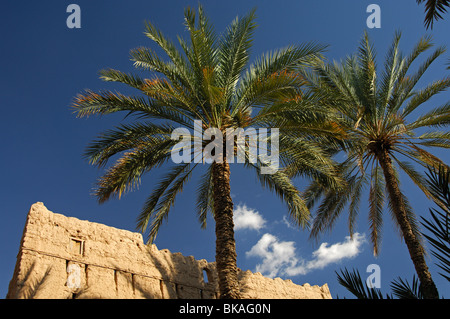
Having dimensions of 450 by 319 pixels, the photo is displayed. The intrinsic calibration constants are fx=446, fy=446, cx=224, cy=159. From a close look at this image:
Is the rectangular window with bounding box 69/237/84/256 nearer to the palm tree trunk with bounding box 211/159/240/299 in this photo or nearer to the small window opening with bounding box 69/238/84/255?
the small window opening with bounding box 69/238/84/255

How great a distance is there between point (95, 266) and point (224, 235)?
118 inches

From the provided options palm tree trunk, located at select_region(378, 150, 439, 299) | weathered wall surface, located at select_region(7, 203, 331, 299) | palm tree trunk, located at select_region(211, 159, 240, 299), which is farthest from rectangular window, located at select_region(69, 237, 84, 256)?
palm tree trunk, located at select_region(378, 150, 439, 299)

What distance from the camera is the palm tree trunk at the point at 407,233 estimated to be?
10.8 m

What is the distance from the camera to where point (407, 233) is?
11414mm

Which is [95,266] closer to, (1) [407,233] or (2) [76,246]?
(2) [76,246]

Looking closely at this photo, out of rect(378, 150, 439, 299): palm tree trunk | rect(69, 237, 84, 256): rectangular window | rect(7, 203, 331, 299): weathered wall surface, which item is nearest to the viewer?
rect(7, 203, 331, 299): weathered wall surface

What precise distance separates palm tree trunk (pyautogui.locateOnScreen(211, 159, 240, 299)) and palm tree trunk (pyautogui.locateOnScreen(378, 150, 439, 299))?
4332mm

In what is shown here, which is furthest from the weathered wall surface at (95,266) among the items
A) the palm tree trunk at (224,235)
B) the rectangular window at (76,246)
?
the palm tree trunk at (224,235)

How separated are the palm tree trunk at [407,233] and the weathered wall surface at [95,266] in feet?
14.4

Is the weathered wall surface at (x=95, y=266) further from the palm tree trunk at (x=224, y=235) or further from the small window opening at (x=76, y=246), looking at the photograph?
the palm tree trunk at (x=224, y=235)

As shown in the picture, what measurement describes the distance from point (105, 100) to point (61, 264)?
140 inches

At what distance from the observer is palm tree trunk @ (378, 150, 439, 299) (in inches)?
424

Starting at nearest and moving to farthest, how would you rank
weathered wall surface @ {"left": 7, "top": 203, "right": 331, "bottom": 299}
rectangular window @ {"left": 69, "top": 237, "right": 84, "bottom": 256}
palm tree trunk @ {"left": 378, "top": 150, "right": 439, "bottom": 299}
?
weathered wall surface @ {"left": 7, "top": 203, "right": 331, "bottom": 299}, rectangular window @ {"left": 69, "top": 237, "right": 84, "bottom": 256}, palm tree trunk @ {"left": 378, "top": 150, "right": 439, "bottom": 299}
